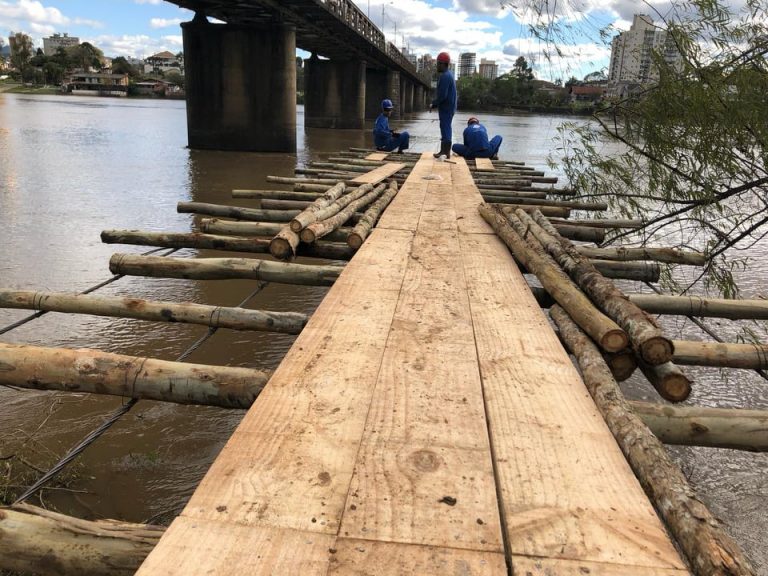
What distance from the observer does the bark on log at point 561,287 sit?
274cm

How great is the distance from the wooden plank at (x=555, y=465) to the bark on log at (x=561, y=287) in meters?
0.20

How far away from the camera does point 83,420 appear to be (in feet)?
15.4

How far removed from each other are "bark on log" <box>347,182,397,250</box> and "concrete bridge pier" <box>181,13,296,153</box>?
58.3 feet

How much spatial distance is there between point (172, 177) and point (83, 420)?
1334 cm

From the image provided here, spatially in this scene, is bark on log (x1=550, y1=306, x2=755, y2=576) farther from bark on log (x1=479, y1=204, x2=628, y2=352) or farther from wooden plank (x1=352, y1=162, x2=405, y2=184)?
wooden plank (x1=352, y1=162, x2=405, y2=184)

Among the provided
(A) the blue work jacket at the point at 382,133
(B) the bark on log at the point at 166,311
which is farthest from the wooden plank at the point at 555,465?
(A) the blue work jacket at the point at 382,133

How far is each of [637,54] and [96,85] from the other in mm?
137120

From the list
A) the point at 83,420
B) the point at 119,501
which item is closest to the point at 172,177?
the point at 83,420

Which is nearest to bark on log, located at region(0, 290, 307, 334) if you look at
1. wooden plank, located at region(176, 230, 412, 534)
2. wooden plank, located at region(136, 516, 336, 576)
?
wooden plank, located at region(176, 230, 412, 534)

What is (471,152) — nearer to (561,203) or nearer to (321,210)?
(561,203)

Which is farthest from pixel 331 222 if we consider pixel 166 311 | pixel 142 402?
pixel 142 402

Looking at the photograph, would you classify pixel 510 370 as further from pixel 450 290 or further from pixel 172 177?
pixel 172 177

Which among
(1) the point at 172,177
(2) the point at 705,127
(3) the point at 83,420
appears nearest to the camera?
(3) the point at 83,420

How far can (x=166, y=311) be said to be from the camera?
3.56 m
